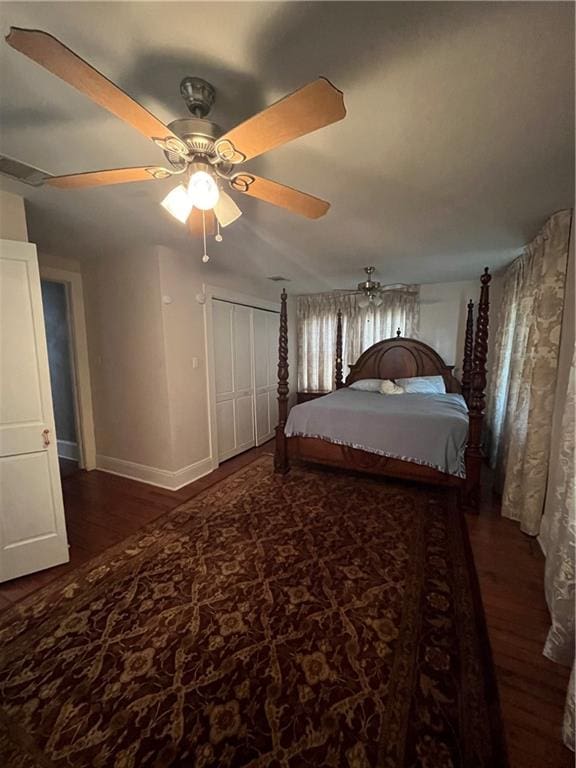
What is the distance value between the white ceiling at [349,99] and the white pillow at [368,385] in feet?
8.36

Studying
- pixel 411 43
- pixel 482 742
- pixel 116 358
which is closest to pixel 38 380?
pixel 116 358

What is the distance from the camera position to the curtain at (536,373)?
213 centimetres

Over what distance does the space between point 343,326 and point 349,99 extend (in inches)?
167

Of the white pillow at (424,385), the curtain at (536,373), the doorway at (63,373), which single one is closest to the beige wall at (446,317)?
the white pillow at (424,385)

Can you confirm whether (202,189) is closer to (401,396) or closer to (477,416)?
(477,416)

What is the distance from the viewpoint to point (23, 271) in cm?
184

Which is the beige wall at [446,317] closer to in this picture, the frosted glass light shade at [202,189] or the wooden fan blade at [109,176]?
the frosted glass light shade at [202,189]

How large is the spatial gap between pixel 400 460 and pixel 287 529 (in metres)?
1.27

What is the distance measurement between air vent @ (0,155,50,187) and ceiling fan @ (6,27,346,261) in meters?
0.52

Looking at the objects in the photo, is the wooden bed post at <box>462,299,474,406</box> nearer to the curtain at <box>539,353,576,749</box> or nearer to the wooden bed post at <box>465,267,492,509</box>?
the wooden bed post at <box>465,267,492,509</box>

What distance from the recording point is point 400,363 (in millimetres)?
4750

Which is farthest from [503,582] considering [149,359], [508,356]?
[149,359]

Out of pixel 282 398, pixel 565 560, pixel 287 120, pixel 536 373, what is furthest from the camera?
pixel 282 398

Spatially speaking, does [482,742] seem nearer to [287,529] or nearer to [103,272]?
[287,529]
